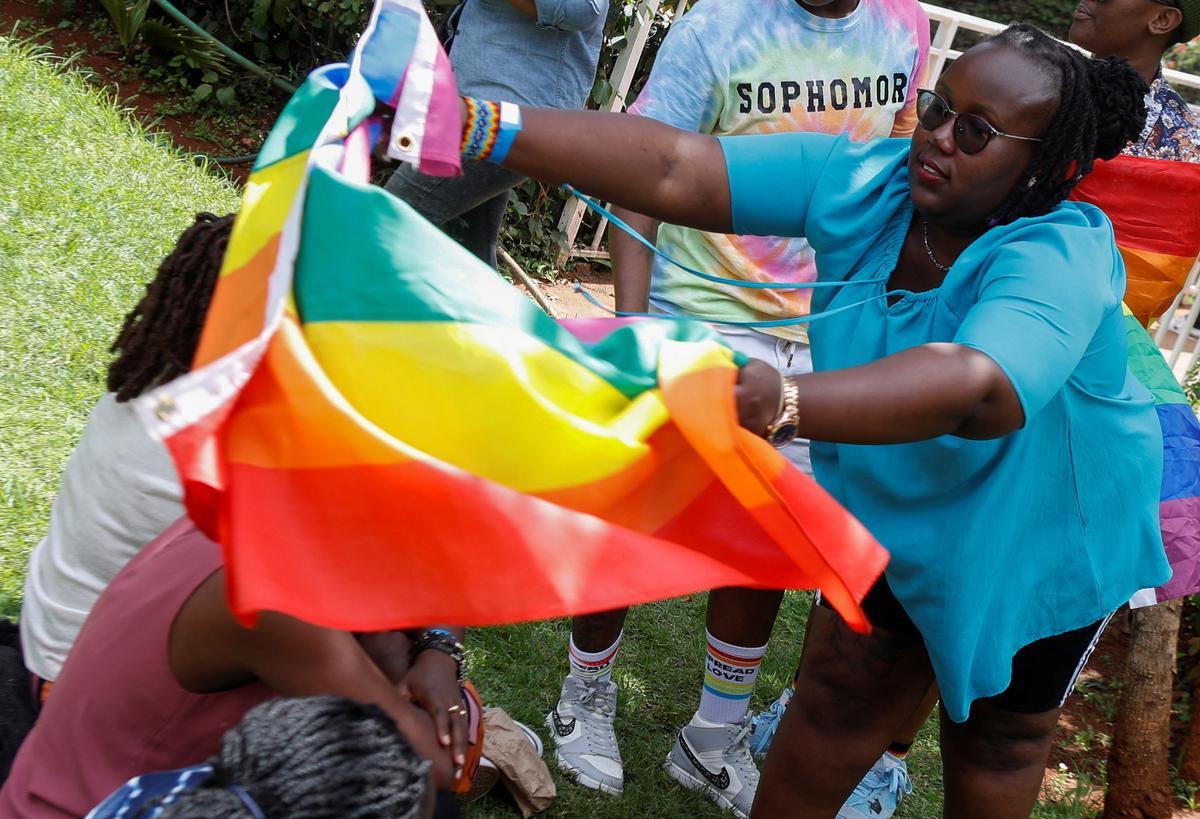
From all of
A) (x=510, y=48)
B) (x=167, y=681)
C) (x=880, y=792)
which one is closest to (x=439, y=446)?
(x=167, y=681)

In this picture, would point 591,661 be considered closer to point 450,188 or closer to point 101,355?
point 450,188

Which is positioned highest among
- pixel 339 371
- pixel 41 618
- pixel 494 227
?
pixel 339 371

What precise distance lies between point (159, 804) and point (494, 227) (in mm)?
3380

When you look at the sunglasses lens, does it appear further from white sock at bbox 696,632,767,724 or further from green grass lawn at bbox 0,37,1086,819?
green grass lawn at bbox 0,37,1086,819

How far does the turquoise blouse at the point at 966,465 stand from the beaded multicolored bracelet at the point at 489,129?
0.46 metres

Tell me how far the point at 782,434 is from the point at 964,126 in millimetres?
772

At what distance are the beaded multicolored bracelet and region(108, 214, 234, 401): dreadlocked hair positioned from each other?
54cm

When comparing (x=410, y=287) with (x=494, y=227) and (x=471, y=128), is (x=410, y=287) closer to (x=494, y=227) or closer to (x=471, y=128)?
(x=471, y=128)

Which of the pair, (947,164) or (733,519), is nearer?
(733,519)

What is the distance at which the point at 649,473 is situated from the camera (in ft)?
5.75

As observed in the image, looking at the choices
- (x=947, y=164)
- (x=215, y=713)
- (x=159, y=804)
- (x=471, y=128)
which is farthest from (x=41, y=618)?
(x=947, y=164)

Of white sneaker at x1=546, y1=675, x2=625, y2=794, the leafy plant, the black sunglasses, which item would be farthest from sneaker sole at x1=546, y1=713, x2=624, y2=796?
the leafy plant

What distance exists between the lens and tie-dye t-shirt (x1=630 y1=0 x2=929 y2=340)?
10.8 feet

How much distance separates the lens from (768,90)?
331 centimetres
